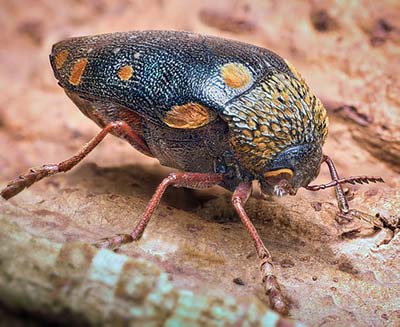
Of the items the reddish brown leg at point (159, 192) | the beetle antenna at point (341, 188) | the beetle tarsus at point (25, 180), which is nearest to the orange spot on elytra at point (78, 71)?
the beetle tarsus at point (25, 180)

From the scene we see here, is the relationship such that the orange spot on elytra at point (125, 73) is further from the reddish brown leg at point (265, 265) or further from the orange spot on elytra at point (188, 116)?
the reddish brown leg at point (265, 265)

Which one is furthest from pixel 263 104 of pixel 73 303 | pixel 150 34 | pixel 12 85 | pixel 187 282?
pixel 12 85

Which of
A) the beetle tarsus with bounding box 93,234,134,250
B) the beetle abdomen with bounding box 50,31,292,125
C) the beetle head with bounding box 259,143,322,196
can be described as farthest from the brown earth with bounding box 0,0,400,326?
the beetle abdomen with bounding box 50,31,292,125

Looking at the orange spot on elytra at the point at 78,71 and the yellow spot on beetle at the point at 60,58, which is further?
the yellow spot on beetle at the point at 60,58

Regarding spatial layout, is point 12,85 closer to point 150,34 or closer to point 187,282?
point 150,34

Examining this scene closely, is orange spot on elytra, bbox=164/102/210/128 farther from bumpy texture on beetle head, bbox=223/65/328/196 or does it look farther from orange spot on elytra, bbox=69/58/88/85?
orange spot on elytra, bbox=69/58/88/85

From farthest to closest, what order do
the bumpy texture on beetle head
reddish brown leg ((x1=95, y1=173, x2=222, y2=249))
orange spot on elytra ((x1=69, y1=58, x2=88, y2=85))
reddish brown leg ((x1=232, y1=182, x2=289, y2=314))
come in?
1. orange spot on elytra ((x1=69, y1=58, x2=88, y2=85))
2. the bumpy texture on beetle head
3. reddish brown leg ((x1=95, y1=173, x2=222, y2=249))
4. reddish brown leg ((x1=232, y1=182, x2=289, y2=314))

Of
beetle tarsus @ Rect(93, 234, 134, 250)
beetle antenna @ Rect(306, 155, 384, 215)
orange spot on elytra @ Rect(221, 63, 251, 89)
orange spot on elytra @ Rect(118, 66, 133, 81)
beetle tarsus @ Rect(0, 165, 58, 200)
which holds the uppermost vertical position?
orange spot on elytra @ Rect(221, 63, 251, 89)

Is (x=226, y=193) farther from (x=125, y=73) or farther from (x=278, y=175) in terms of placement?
(x=125, y=73)
